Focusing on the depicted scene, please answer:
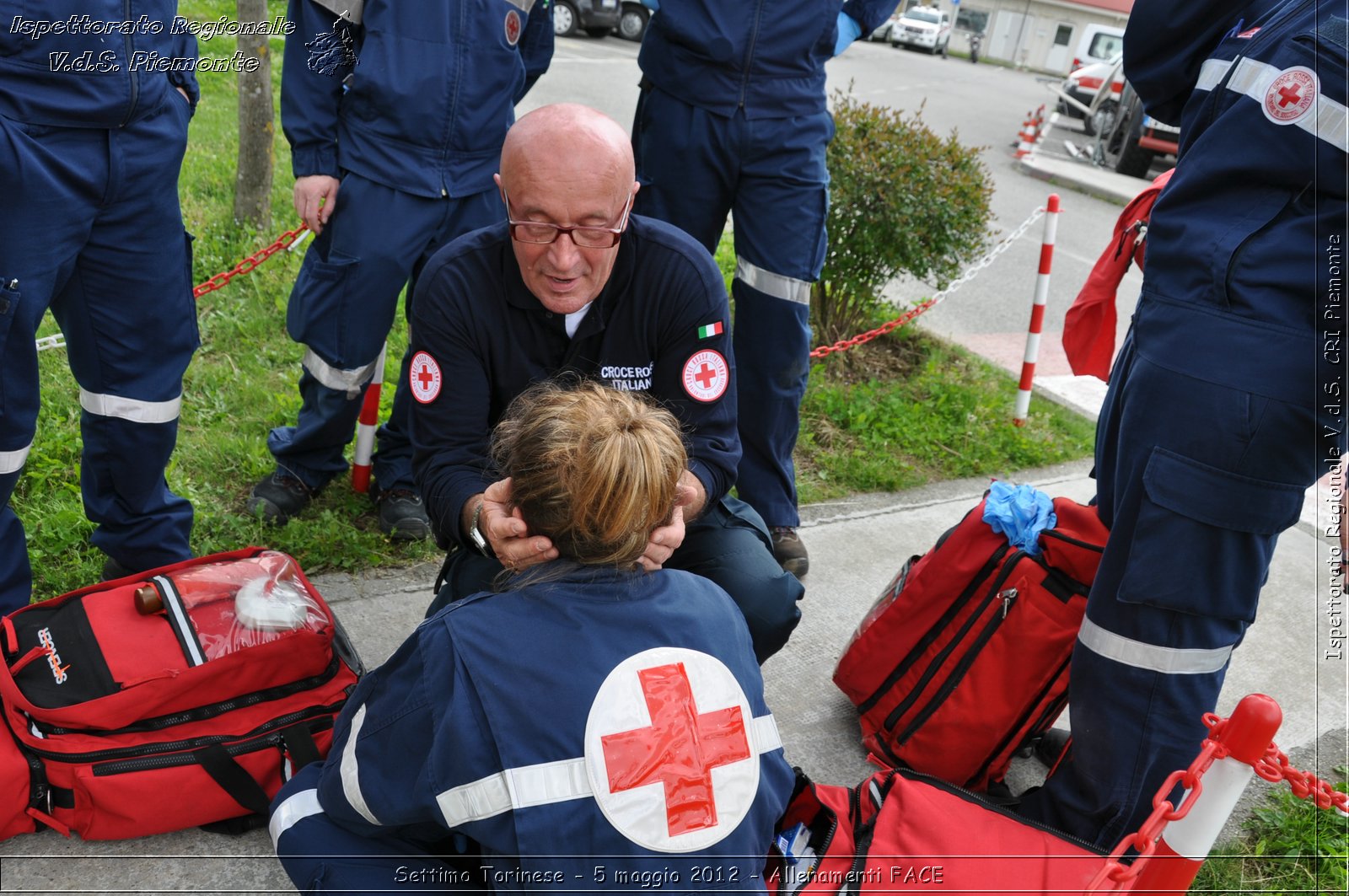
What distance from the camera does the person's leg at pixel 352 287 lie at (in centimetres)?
309

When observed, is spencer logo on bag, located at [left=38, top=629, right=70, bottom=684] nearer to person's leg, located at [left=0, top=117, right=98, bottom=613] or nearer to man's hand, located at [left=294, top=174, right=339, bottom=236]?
person's leg, located at [left=0, top=117, right=98, bottom=613]

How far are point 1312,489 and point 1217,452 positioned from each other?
3.33 metres

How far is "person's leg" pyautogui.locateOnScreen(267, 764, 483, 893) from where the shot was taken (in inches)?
71.7

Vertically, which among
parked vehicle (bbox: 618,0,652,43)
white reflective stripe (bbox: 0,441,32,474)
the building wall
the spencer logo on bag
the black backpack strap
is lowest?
the black backpack strap

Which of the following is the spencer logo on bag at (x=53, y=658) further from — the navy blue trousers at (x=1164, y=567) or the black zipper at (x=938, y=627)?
the navy blue trousers at (x=1164, y=567)

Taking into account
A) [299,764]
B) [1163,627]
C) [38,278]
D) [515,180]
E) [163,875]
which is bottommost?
[163,875]

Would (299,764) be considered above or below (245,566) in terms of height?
below

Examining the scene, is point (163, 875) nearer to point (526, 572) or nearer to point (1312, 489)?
point (526, 572)

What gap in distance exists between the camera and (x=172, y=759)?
85.7 inches

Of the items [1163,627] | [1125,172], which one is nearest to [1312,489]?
[1163,627]

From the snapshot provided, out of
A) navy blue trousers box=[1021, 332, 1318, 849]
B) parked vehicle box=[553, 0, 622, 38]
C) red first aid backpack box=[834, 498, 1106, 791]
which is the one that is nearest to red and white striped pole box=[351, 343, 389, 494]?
red first aid backpack box=[834, 498, 1106, 791]

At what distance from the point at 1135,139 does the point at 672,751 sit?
1393 cm

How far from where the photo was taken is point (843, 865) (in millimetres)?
2084

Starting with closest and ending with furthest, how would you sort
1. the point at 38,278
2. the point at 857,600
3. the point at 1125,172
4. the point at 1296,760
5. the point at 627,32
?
the point at 38,278
the point at 1296,760
the point at 857,600
the point at 1125,172
the point at 627,32
